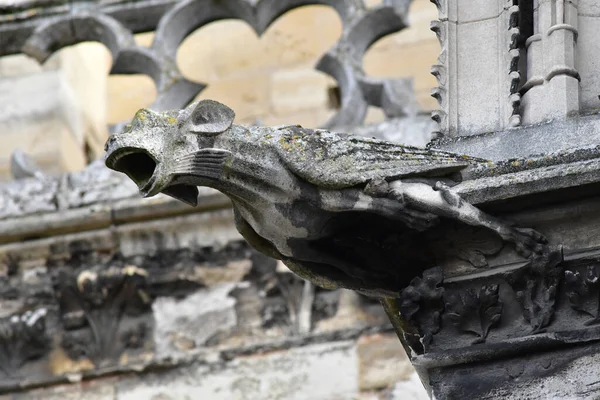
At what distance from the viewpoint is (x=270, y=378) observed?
27.5ft

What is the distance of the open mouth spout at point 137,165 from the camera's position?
5422 mm

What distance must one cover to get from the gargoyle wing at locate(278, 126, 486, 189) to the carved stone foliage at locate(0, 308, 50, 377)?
11.1 ft

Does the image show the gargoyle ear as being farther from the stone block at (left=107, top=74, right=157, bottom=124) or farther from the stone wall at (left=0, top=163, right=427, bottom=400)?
the stone block at (left=107, top=74, right=157, bottom=124)

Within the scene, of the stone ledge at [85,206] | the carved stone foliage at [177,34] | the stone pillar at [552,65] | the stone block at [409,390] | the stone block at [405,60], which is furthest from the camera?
the stone block at [405,60]

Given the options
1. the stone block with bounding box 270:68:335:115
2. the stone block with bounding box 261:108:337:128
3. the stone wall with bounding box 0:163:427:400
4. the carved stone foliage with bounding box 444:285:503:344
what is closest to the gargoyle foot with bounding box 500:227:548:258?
the carved stone foliage with bounding box 444:285:503:344

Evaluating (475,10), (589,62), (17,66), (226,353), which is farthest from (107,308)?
(589,62)

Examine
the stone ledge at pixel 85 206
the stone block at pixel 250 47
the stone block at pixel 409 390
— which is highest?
the stone block at pixel 250 47

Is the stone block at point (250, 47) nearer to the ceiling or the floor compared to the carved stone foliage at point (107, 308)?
nearer to the ceiling

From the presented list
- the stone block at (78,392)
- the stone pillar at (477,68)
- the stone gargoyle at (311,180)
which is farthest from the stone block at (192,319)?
the stone gargoyle at (311,180)

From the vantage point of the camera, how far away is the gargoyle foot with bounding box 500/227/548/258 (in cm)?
538

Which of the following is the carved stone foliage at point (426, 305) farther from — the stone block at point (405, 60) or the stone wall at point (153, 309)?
the stone block at point (405, 60)

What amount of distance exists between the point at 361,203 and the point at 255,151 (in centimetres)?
27

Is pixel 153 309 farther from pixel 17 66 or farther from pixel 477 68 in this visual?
pixel 477 68

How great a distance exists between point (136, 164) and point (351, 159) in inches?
19.0
